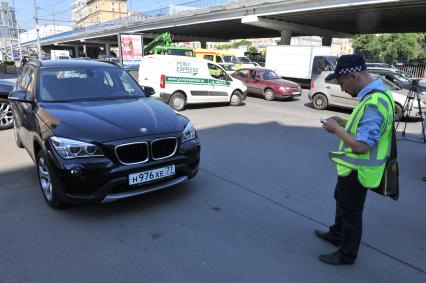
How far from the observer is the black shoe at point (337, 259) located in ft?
9.98

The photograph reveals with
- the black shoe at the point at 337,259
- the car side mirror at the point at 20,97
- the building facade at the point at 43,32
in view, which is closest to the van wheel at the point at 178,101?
the car side mirror at the point at 20,97

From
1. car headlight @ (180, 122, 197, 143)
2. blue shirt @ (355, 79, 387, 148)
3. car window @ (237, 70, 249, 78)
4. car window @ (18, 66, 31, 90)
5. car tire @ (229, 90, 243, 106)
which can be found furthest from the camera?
car window @ (237, 70, 249, 78)

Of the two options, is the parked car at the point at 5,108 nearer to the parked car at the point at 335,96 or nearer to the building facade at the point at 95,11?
the parked car at the point at 335,96

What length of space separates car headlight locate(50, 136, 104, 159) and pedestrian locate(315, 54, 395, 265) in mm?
2296

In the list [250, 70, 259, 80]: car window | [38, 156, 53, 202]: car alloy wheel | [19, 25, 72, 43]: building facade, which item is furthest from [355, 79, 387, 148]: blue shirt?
[19, 25, 72, 43]: building facade

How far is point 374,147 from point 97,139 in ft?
8.65

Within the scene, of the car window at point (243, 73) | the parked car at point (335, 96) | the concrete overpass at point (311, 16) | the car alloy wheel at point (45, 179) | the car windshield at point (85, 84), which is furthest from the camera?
the concrete overpass at point (311, 16)

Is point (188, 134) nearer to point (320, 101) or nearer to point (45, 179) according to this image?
point (45, 179)

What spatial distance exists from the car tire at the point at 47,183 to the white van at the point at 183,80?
741 cm

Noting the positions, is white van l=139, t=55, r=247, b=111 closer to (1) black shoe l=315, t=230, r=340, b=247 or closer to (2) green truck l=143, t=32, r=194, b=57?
(1) black shoe l=315, t=230, r=340, b=247

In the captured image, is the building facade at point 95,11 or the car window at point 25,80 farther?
the building facade at point 95,11

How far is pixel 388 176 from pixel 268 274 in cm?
129

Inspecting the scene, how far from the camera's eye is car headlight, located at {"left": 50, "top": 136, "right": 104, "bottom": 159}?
3.52 metres

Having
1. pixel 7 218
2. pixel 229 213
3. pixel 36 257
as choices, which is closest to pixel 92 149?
pixel 36 257
